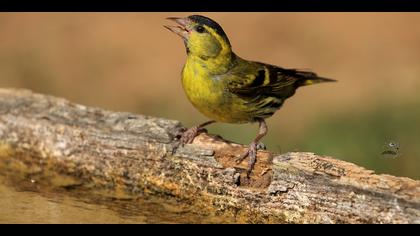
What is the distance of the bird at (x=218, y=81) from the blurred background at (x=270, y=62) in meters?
1.48

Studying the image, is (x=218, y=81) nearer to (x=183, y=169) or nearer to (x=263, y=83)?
(x=263, y=83)

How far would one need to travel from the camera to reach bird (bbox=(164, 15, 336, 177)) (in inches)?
241

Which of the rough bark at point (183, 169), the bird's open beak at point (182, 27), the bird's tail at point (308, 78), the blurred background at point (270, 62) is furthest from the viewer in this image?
the blurred background at point (270, 62)

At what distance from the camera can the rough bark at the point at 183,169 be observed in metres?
5.00

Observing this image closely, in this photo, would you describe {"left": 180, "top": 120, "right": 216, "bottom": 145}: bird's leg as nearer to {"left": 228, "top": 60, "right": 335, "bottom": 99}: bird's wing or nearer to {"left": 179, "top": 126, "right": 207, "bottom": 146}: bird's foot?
{"left": 179, "top": 126, "right": 207, "bottom": 146}: bird's foot

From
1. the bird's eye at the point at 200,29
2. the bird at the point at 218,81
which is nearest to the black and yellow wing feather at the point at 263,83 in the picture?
the bird at the point at 218,81

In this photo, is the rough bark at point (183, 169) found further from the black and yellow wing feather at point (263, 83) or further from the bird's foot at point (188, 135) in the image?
the black and yellow wing feather at point (263, 83)

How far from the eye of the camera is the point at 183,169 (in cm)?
576

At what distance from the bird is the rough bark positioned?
0.26 metres

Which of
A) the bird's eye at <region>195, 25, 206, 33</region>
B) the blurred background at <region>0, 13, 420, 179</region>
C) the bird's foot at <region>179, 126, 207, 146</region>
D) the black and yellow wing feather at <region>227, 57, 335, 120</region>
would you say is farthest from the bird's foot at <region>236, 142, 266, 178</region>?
the blurred background at <region>0, 13, 420, 179</region>

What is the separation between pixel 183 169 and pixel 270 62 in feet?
15.1

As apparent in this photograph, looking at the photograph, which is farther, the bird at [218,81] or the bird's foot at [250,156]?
the bird at [218,81]

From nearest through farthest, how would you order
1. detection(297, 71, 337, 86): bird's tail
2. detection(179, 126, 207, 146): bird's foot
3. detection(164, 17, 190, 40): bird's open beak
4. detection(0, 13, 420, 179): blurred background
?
detection(179, 126, 207, 146): bird's foot → detection(164, 17, 190, 40): bird's open beak → detection(297, 71, 337, 86): bird's tail → detection(0, 13, 420, 179): blurred background
